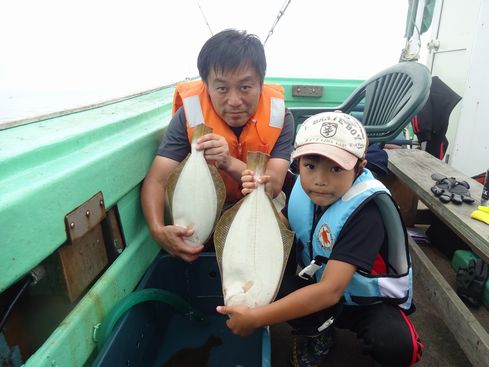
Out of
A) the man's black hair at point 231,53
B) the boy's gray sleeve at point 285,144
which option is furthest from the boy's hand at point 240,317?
the man's black hair at point 231,53

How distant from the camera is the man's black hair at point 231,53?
1414 millimetres

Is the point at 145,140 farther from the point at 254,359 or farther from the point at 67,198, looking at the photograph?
the point at 254,359

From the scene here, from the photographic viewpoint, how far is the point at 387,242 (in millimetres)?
1253

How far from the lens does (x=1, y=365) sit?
861 millimetres

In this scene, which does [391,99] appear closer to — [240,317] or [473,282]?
[473,282]

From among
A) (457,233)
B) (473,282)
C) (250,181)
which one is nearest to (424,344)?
(473,282)

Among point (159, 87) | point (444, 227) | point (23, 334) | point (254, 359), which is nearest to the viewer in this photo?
point (23, 334)

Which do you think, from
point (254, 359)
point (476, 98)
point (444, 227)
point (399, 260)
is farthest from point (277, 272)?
point (476, 98)

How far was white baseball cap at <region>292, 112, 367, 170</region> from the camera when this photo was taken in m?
1.09

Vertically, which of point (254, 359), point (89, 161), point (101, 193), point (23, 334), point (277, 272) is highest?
point (89, 161)

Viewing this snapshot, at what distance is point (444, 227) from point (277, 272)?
182 centimetres

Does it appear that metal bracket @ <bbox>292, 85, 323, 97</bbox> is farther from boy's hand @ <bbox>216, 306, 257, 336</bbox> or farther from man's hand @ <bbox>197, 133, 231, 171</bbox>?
boy's hand @ <bbox>216, 306, 257, 336</bbox>

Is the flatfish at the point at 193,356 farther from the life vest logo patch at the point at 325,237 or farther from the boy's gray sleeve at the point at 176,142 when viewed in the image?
the boy's gray sleeve at the point at 176,142

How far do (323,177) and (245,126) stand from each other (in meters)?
0.64
